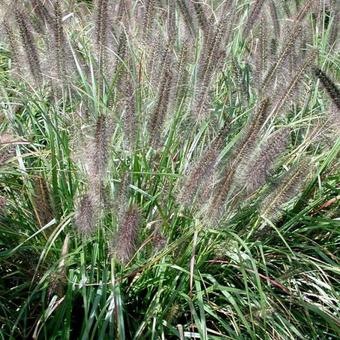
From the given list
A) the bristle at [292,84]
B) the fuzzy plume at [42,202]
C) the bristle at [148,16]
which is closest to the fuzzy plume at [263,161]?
the bristle at [292,84]

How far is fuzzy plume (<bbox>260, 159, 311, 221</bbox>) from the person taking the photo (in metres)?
3.11

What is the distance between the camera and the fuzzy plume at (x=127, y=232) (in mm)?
2785

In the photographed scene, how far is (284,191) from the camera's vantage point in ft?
10.2

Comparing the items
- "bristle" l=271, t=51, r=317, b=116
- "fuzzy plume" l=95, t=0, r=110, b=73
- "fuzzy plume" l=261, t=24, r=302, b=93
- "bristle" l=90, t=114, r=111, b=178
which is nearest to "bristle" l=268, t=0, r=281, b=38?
"fuzzy plume" l=261, t=24, r=302, b=93

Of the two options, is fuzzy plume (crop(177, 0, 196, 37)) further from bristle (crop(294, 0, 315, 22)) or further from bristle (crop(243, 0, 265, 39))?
bristle (crop(294, 0, 315, 22))

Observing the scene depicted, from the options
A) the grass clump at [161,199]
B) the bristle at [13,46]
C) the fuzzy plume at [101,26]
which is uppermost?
the fuzzy plume at [101,26]

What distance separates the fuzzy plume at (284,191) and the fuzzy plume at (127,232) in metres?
0.61

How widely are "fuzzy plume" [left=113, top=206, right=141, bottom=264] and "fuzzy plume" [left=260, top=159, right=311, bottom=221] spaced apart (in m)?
0.61

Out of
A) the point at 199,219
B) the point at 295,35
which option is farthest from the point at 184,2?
the point at 199,219

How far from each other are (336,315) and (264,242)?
456 millimetres

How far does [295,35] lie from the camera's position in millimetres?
3373

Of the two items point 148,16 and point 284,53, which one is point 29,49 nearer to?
point 148,16

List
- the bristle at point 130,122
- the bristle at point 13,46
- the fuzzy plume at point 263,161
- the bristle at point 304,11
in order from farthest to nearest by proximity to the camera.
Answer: the bristle at point 304,11, the bristle at point 13,46, the bristle at point 130,122, the fuzzy plume at point 263,161

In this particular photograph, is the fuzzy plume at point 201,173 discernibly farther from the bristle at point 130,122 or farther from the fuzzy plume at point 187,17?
the fuzzy plume at point 187,17
